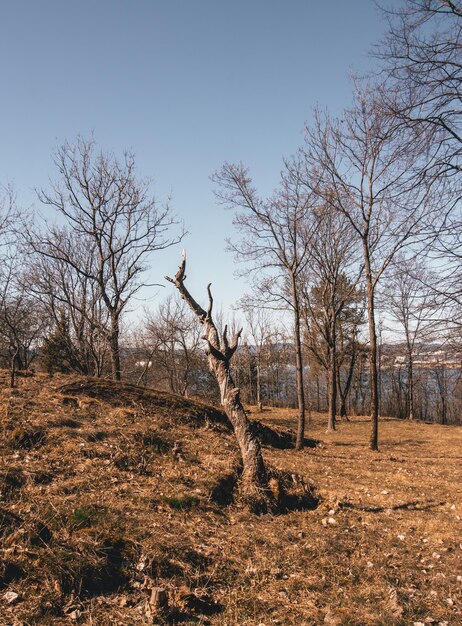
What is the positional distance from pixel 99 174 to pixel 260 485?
13551mm

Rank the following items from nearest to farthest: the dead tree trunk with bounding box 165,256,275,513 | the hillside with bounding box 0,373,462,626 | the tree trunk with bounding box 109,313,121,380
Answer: the hillside with bounding box 0,373,462,626 → the dead tree trunk with bounding box 165,256,275,513 → the tree trunk with bounding box 109,313,121,380

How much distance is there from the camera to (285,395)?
48.2m

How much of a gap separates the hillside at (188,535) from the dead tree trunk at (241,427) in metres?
0.33

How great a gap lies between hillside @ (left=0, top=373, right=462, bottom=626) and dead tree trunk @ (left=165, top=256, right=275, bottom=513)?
325mm

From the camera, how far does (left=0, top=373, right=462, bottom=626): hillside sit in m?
3.55

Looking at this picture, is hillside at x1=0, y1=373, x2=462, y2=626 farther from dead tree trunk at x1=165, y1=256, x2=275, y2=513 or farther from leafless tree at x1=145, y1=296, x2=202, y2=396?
leafless tree at x1=145, y1=296, x2=202, y2=396

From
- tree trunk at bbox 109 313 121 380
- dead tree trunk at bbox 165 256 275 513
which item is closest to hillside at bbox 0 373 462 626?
dead tree trunk at bbox 165 256 275 513

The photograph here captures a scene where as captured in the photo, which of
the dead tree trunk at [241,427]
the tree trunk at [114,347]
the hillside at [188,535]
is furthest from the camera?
the tree trunk at [114,347]

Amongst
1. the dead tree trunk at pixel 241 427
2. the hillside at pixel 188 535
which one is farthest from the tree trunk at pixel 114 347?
the dead tree trunk at pixel 241 427

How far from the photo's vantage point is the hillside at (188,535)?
11.6 ft

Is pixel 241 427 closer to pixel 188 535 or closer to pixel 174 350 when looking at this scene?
pixel 188 535

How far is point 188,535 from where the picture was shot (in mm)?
4742

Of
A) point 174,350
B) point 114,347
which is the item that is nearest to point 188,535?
point 114,347

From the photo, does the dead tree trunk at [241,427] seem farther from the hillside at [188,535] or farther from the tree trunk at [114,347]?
the tree trunk at [114,347]
